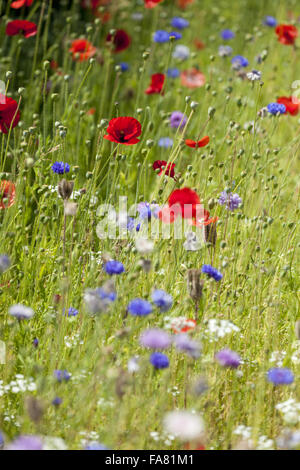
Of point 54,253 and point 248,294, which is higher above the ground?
point 54,253

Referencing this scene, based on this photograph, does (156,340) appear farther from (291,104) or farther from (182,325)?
(291,104)

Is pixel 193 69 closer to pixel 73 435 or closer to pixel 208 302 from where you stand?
pixel 208 302

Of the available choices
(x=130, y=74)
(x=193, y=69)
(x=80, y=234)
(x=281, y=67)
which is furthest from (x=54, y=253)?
(x=281, y=67)

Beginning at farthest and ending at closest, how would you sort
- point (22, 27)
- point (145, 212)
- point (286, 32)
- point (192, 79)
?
point (192, 79) → point (286, 32) → point (22, 27) → point (145, 212)

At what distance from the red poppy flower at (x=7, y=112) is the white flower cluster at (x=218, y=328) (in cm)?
89

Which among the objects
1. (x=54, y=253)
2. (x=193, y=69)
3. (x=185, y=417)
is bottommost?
(x=185, y=417)

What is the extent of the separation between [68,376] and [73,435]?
5.1 inches

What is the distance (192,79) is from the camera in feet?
11.5

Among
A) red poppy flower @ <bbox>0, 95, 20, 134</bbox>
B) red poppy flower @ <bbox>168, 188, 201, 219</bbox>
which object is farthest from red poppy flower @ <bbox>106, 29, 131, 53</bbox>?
red poppy flower @ <bbox>168, 188, 201, 219</bbox>

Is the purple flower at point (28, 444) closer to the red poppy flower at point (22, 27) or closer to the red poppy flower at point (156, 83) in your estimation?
the red poppy flower at point (22, 27)

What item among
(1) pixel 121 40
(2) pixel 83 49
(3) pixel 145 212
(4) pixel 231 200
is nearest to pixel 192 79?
(1) pixel 121 40

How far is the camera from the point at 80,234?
2148 millimetres

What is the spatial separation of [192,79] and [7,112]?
166 centimetres

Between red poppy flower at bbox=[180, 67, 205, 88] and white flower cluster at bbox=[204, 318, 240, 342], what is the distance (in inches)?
77.6
